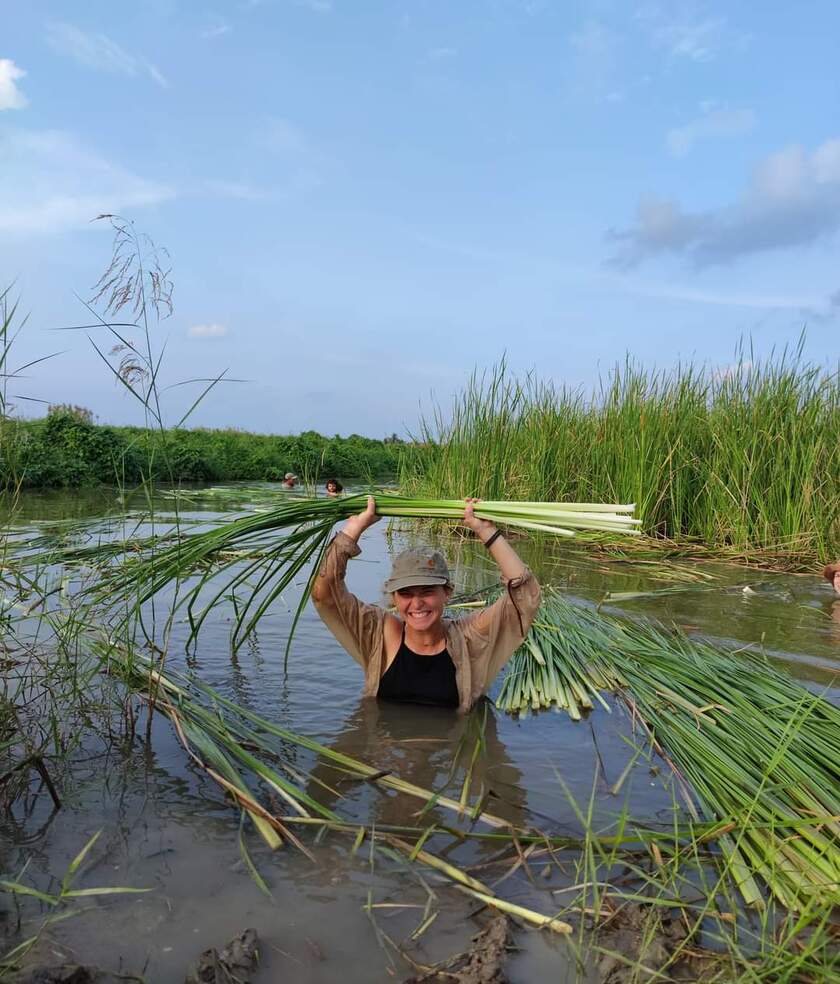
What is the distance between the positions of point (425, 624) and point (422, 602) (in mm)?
113

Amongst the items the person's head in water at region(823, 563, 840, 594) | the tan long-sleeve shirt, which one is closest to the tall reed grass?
the person's head in water at region(823, 563, 840, 594)

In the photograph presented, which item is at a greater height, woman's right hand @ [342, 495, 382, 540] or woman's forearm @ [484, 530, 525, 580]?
woman's right hand @ [342, 495, 382, 540]

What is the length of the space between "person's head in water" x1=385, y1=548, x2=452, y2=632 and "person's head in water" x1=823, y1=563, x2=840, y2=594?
4135mm

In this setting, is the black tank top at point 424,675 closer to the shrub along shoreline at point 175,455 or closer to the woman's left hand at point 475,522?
the woman's left hand at point 475,522

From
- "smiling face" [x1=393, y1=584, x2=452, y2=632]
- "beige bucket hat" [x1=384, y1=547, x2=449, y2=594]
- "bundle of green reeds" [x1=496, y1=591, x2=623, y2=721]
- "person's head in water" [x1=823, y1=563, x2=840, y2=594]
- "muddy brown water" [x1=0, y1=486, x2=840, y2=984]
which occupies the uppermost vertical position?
"beige bucket hat" [x1=384, y1=547, x2=449, y2=594]

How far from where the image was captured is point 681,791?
2.63 meters

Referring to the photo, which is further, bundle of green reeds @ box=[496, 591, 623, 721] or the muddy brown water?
bundle of green reeds @ box=[496, 591, 623, 721]

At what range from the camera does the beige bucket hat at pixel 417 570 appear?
3006mm

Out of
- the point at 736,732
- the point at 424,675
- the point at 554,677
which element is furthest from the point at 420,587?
the point at 736,732

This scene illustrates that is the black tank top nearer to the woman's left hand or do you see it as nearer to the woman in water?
the woman in water

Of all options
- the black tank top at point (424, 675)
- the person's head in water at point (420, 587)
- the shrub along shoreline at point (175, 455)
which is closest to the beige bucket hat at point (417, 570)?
the person's head in water at point (420, 587)

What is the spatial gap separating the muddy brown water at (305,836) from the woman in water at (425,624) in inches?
6.8

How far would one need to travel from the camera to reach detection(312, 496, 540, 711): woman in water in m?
3.09

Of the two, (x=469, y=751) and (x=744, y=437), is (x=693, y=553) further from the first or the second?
(x=469, y=751)
